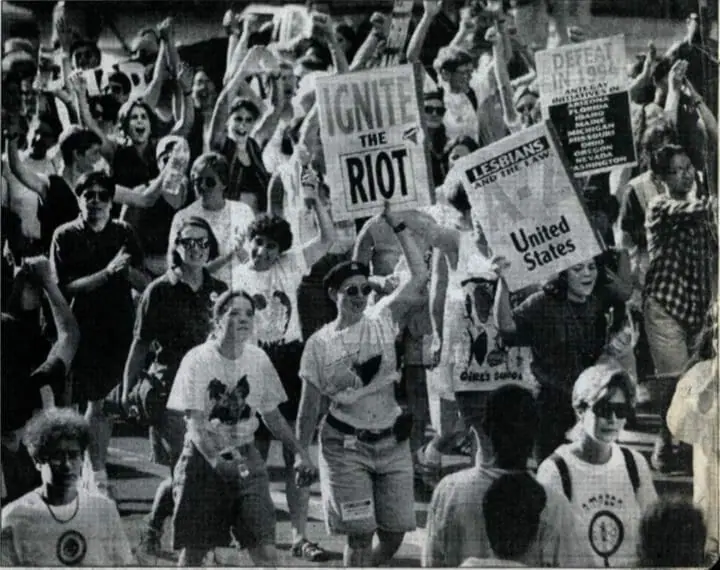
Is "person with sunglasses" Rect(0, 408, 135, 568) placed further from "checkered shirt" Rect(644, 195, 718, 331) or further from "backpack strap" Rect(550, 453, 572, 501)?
"checkered shirt" Rect(644, 195, 718, 331)

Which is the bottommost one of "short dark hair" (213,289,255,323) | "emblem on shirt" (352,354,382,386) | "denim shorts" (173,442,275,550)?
"denim shorts" (173,442,275,550)

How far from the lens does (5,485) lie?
4.45 meters

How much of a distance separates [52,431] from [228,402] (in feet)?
2.59

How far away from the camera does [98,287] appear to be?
4453 mm

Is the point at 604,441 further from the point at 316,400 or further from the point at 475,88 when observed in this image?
the point at 475,88

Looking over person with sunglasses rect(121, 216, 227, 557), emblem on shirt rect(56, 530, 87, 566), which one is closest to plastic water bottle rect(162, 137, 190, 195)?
person with sunglasses rect(121, 216, 227, 557)

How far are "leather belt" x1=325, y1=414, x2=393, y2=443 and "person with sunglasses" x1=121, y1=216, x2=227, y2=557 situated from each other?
2.14 ft

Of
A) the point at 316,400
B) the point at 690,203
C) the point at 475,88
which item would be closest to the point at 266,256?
the point at 316,400

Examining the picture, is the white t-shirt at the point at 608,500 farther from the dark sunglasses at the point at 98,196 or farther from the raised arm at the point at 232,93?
the dark sunglasses at the point at 98,196

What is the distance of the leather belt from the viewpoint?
14.2 ft

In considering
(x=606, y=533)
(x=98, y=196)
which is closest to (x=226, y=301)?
(x=98, y=196)

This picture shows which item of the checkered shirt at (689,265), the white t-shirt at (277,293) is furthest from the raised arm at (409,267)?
the checkered shirt at (689,265)

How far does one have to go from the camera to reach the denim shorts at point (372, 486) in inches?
170

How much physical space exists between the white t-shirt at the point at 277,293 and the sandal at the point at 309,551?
0.87 metres
